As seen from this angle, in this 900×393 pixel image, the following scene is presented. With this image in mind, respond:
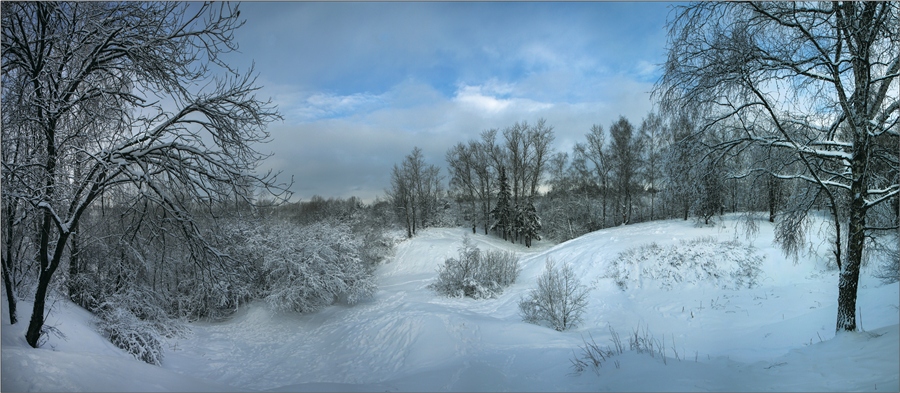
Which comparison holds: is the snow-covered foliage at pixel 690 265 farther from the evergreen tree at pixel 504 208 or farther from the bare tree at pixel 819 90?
the evergreen tree at pixel 504 208

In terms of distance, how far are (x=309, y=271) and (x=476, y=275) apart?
7625 millimetres

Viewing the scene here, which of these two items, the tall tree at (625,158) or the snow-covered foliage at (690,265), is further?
the tall tree at (625,158)

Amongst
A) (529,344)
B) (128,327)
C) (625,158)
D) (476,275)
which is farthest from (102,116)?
(625,158)

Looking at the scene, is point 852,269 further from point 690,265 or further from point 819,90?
point 690,265

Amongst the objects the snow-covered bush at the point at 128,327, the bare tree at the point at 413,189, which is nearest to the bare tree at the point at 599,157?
the bare tree at the point at 413,189

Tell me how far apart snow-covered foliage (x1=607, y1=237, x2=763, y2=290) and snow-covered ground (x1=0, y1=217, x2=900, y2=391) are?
313 millimetres

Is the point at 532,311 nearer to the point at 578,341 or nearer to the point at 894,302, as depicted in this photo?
the point at 578,341

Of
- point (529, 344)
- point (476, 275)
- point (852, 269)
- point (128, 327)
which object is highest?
point (852, 269)

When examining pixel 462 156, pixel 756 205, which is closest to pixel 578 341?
pixel 756 205

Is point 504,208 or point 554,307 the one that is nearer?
point 554,307

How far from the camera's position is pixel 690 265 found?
1348 cm

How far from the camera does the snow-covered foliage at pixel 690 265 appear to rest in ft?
41.0

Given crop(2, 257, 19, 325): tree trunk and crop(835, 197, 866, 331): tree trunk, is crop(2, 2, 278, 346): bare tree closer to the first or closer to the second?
crop(2, 257, 19, 325): tree trunk

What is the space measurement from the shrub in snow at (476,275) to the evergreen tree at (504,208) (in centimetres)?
1793
